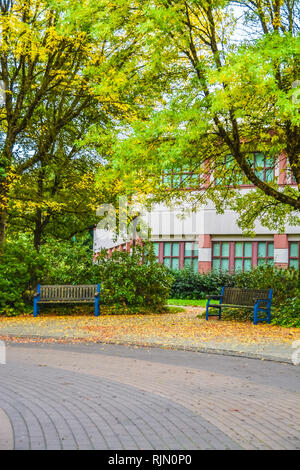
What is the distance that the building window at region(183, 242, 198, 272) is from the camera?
35125mm

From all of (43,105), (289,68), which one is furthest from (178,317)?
(43,105)

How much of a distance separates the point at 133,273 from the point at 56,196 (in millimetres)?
4765

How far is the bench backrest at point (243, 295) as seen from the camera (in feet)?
57.9

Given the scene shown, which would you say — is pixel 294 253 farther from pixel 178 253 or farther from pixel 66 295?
pixel 66 295

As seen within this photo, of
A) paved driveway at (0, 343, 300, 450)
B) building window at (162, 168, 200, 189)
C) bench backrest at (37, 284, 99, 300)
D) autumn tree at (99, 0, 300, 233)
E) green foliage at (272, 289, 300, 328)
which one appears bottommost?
paved driveway at (0, 343, 300, 450)

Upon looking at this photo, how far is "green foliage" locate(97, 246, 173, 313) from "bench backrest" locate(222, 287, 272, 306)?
10.1ft

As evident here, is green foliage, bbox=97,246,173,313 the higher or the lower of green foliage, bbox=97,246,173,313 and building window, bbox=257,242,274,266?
the lower

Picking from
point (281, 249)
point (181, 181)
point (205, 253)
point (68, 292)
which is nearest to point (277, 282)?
point (181, 181)

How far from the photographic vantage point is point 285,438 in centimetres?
533

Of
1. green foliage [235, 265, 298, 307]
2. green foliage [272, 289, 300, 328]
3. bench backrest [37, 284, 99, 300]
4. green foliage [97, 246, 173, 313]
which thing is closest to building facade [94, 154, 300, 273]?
green foliage [97, 246, 173, 313]

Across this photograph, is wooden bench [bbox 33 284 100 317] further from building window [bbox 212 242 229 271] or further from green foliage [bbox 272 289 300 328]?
building window [bbox 212 242 229 271]

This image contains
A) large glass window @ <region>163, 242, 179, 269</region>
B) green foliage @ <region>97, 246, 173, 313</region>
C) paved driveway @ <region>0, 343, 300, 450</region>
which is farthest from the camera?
large glass window @ <region>163, 242, 179, 269</region>

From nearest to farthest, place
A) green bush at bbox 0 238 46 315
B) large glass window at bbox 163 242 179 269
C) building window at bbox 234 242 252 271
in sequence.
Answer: green bush at bbox 0 238 46 315 → building window at bbox 234 242 252 271 → large glass window at bbox 163 242 179 269
